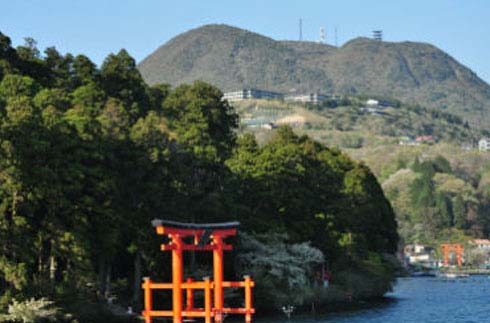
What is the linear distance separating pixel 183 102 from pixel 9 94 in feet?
69.2

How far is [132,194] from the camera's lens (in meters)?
60.3

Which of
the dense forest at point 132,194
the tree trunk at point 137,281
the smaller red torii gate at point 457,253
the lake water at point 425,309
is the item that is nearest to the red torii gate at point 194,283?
the dense forest at point 132,194

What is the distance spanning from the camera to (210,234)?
50.3 meters

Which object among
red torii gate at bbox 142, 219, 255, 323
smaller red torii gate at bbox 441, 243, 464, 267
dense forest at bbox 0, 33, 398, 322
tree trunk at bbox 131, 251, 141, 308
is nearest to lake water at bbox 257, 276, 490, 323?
dense forest at bbox 0, 33, 398, 322

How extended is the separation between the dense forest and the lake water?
3584 millimetres

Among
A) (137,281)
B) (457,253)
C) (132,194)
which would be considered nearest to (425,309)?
(137,281)

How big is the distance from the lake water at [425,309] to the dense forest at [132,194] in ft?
11.8

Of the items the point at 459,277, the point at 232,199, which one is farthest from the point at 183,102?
the point at 459,277

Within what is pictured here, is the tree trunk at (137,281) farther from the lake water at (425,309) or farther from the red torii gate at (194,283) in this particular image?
the red torii gate at (194,283)

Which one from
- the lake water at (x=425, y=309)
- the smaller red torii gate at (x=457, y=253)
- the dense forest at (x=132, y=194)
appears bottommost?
the lake water at (x=425, y=309)

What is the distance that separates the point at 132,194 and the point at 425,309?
30.8 metres

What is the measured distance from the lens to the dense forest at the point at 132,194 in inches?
2099

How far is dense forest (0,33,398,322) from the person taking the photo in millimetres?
53312

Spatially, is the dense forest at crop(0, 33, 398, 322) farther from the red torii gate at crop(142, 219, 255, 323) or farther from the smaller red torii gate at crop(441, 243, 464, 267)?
the smaller red torii gate at crop(441, 243, 464, 267)
